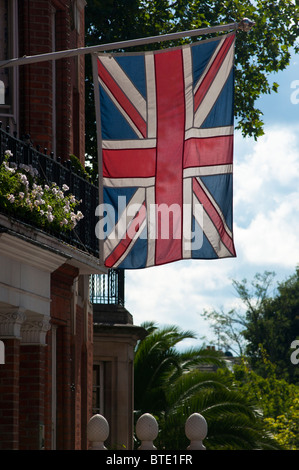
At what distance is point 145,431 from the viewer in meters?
17.2

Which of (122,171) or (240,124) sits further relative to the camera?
(240,124)

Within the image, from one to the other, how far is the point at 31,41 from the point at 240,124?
14.6 meters

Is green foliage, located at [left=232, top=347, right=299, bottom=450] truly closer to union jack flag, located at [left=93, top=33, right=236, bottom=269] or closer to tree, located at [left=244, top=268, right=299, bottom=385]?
tree, located at [left=244, top=268, right=299, bottom=385]

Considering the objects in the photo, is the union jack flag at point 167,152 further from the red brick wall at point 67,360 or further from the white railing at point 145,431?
the red brick wall at point 67,360

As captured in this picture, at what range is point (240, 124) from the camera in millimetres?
32625

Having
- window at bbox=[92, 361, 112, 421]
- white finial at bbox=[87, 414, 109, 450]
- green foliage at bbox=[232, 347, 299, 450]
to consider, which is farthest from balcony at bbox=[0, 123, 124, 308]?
green foliage at bbox=[232, 347, 299, 450]

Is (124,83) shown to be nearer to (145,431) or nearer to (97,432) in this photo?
(97,432)

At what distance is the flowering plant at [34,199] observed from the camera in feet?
50.4

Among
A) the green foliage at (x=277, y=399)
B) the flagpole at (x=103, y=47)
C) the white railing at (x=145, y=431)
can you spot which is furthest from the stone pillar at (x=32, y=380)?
the green foliage at (x=277, y=399)

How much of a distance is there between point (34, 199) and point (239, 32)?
18.2 meters

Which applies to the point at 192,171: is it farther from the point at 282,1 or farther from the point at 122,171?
the point at 282,1


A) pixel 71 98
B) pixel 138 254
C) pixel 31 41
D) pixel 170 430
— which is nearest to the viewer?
pixel 138 254

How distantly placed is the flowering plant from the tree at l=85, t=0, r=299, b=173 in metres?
13.0
